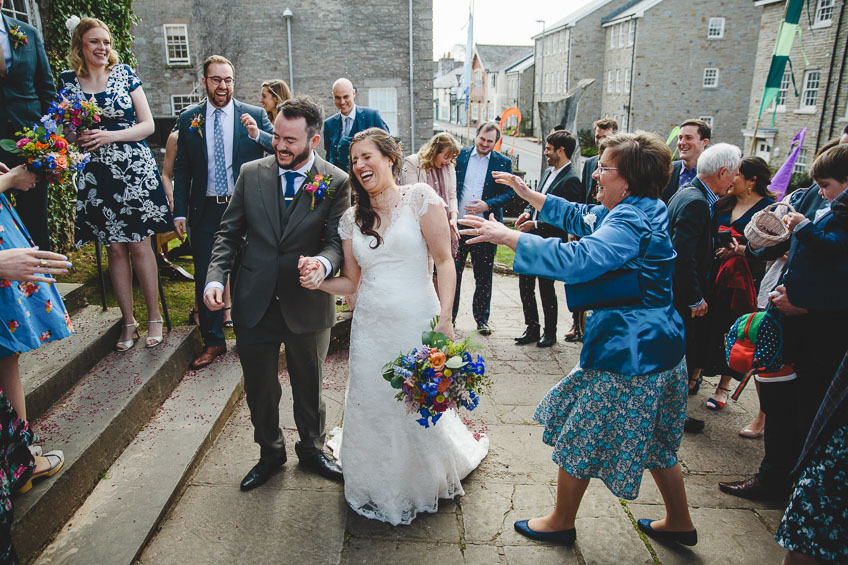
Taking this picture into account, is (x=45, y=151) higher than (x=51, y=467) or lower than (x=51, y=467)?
higher

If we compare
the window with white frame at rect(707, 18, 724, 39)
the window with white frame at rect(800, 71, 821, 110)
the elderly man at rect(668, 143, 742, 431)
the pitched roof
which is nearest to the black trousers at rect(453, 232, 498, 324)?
the elderly man at rect(668, 143, 742, 431)

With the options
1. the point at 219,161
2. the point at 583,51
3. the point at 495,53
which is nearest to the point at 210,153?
the point at 219,161

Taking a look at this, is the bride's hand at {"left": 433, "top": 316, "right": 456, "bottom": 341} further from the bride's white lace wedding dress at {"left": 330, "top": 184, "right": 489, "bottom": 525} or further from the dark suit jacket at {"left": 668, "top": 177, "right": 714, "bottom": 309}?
the dark suit jacket at {"left": 668, "top": 177, "right": 714, "bottom": 309}

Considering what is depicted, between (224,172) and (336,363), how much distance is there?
2064 millimetres

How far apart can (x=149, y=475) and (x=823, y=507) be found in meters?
3.47

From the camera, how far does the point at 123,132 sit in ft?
12.9

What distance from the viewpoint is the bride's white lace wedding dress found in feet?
10.0

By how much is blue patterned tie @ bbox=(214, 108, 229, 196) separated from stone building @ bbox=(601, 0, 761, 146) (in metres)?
34.5

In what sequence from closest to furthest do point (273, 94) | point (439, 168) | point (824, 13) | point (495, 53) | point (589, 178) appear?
point (273, 94), point (439, 168), point (589, 178), point (824, 13), point (495, 53)

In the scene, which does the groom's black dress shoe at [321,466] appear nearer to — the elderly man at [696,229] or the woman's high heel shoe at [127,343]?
the woman's high heel shoe at [127,343]

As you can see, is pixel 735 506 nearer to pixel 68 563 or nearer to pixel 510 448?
pixel 510 448

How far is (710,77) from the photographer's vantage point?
110 feet

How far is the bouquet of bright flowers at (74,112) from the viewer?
3.56 m

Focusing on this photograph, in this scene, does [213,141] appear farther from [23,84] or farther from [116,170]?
[23,84]
